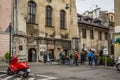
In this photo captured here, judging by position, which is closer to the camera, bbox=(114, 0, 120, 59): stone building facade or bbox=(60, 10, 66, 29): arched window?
bbox=(114, 0, 120, 59): stone building facade

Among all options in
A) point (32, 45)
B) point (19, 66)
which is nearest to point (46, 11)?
point (32, 45)

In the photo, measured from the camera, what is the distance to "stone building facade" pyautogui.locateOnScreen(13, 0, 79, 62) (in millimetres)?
32750

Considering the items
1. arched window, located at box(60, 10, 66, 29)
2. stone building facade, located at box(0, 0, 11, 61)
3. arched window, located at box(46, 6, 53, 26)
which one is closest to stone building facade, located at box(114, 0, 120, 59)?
arched window, located at box(46, 6, 53, 26)

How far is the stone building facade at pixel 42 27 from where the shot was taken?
3275 cm

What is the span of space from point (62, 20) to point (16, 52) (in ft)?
29.8

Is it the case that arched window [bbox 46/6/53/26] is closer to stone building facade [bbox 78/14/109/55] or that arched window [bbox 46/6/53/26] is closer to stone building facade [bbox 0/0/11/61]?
stone building facade [bbox 0/0/11/61]

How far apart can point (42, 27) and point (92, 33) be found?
567 inches

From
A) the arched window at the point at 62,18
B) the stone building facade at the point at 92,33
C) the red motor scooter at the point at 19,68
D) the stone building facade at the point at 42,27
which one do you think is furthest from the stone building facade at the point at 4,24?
the stone building facade at the point at 92,33

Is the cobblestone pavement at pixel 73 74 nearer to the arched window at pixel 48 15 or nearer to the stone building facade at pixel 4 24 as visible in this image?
the stone building facade at pixel 4 24

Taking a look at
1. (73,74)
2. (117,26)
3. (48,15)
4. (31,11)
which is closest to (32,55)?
(31,11)

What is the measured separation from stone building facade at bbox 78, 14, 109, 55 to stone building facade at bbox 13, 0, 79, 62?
591 centimetres

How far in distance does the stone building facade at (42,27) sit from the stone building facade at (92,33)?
19.4 ft

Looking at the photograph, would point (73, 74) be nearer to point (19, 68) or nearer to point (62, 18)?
point (19, 68)

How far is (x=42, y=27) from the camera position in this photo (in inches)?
1394
